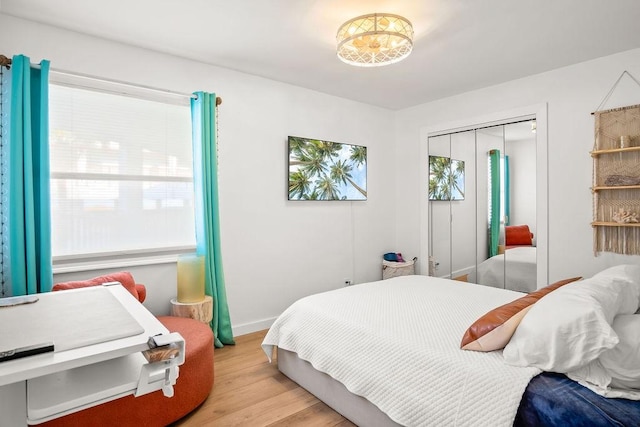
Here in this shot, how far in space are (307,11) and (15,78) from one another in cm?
197

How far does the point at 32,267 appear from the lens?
2395mm

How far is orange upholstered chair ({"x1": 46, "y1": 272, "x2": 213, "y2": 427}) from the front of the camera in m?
1.83

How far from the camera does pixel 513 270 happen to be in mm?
3840

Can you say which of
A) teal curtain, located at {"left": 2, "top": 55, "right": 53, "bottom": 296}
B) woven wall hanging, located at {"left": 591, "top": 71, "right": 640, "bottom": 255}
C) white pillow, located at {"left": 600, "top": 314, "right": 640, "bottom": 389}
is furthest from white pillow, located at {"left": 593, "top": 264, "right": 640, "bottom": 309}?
teal curtain, located at {"left": 2, "top": 55, "right": 53, "bottom": 296}

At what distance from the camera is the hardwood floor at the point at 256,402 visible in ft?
6.97

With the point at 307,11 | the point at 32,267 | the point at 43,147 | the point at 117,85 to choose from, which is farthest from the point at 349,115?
the point at 32,267

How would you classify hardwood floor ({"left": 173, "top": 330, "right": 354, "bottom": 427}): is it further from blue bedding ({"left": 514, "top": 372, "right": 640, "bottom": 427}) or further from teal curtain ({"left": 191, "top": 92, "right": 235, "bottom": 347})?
blue bedding ({"left": 514, "top": 372, "right": 640, "bottom": 427})

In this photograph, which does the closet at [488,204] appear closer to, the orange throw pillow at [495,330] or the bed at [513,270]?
the bed at [513,270]

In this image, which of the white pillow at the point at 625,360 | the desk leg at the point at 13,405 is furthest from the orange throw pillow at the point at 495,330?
the desk leg at the point at 13,405

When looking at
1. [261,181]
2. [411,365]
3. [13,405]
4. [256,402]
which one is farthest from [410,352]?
[261,181]

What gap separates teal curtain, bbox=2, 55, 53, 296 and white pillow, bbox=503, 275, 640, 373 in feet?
9.45

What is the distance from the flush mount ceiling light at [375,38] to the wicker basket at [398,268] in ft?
8.76

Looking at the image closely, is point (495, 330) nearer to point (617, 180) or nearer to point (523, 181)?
point (617, 180)

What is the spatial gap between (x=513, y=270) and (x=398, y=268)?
4.25ft
